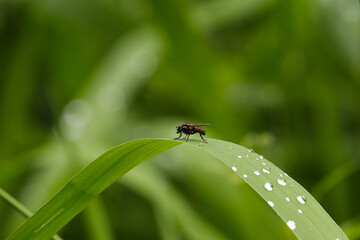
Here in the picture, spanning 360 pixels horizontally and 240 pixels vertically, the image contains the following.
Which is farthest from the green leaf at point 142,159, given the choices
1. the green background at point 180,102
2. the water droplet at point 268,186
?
the green background at point 180,102

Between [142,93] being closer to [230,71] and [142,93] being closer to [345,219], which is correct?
[230,71]

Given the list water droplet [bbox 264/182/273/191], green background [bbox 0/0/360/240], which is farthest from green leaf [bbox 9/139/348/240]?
green background [bbox 0/0/360/240]

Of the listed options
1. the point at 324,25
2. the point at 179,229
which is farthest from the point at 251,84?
the point at 179,229

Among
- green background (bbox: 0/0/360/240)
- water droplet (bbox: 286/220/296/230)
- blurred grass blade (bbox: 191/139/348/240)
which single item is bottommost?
water droplet (bbox: 286/220/296/230)

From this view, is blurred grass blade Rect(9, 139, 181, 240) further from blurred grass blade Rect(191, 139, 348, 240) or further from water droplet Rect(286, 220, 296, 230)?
water droplet Rect(286, 220, 296, 230)

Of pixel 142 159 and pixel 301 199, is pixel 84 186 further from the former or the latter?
pixel 301 199
